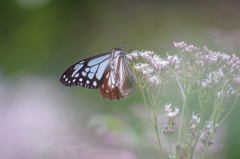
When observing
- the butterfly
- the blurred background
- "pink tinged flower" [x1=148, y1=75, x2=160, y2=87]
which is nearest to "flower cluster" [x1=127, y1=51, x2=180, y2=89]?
"pink tinged flower" [x1=148, y1=75, x2=160, y2=87]

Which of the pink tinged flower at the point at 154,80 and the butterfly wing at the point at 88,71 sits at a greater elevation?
the butterfly wing at the point at 88,71

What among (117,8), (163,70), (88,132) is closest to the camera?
(163,70)

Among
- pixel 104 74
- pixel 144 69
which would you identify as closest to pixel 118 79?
pixel 104 74

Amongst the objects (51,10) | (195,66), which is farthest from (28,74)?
(195,66)

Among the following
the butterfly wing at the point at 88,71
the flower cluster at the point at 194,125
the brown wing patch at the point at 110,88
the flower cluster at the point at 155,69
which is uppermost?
the butterfly wing at the point at 88,71

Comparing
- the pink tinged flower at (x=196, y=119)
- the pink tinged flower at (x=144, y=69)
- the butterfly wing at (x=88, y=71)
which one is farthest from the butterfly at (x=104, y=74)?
the pink tinged flower at (x=196, y=119)

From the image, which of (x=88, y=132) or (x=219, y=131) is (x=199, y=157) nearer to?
(x=219, y=131)

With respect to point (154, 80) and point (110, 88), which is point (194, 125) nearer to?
point (154, 80)

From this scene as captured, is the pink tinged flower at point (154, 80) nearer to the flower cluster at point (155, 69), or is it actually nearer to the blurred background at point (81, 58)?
the flower cluster at point (155, 69)
